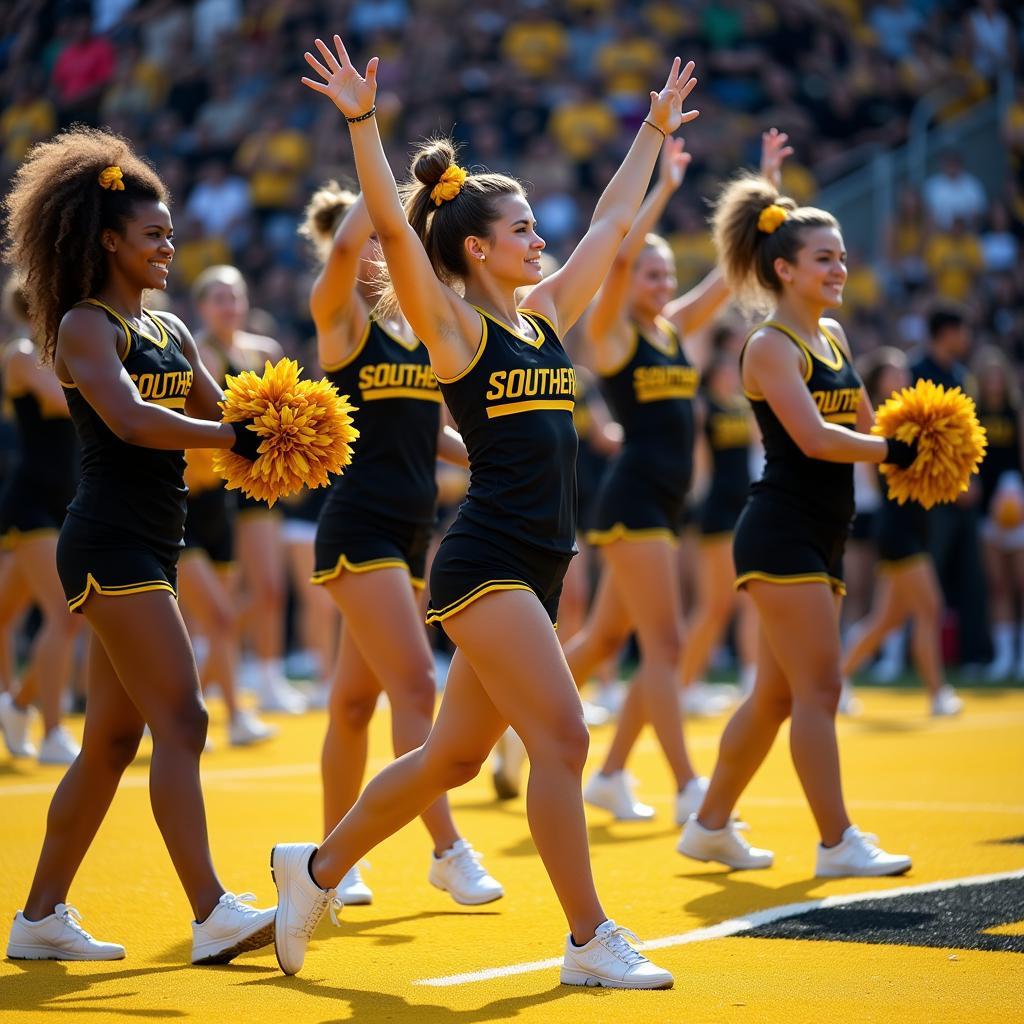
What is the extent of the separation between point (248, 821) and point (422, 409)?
7.73ft

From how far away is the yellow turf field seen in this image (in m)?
4.06

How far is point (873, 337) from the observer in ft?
58.3

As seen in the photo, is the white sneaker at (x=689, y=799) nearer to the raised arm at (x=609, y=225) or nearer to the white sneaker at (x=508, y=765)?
the white sneaker at (x=508, y=765)

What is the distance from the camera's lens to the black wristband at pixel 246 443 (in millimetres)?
4562

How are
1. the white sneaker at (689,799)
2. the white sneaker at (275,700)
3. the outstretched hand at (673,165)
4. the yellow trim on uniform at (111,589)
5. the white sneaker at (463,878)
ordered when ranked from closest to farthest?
the yellow trim on uniform at (111,589), the white sneaker at (463,878), the outstretched hand at (673,165), the white sneaker at (689,799), the white sneaker at (275,700)

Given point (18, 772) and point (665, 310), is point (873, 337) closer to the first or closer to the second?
point (665, 310)

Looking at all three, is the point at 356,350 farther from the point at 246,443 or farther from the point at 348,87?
the point at 348,87

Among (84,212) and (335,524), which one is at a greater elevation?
(84,212)

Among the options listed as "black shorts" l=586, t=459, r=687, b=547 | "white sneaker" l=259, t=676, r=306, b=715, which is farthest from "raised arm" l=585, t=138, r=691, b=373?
"white sneaker" l=259, t=676, r=306, b=715

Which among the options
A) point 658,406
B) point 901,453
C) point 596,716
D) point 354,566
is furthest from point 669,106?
point 596,716

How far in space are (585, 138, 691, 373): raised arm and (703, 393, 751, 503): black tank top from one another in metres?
3.88

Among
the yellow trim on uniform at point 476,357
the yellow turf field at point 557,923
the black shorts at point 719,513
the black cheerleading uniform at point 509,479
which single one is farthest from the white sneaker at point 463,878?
the black shorts at point 719,513

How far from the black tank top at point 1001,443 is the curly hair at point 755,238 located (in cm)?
835

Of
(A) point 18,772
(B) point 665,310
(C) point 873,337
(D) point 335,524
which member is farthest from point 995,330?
(D) point 335,524
